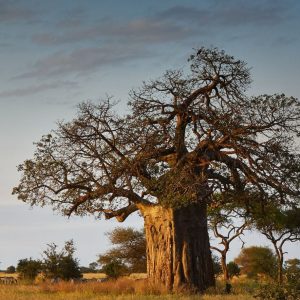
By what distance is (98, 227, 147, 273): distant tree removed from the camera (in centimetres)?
5597

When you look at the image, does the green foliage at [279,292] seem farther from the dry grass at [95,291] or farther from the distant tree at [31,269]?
the distant tree at [31,269]

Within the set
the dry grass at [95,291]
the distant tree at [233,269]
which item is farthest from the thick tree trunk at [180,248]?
the distant tree at [233,269]

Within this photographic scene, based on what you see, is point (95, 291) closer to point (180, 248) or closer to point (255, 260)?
point (180, 248)

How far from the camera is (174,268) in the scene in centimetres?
2769

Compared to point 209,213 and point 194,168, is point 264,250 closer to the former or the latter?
point 209,213

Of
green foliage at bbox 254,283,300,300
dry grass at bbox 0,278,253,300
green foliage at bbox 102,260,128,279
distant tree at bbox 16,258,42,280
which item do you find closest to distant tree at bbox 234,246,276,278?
green foliage at bbox 102,260,128,279

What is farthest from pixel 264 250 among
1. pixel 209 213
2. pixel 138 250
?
pixel 209 213

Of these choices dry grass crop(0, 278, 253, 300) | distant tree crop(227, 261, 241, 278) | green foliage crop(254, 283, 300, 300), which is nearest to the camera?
green foliage crop(254, 283, 300, 300)

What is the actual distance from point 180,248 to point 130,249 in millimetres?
28956

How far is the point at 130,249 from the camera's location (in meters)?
56.2

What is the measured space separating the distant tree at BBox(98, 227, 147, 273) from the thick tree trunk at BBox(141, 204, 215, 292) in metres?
27.5

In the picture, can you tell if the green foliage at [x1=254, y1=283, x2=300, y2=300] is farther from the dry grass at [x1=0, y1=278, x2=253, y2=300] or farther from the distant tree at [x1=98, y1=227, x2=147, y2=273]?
the distant tree at [x1=98, y1=227, x2=147, y2=273]

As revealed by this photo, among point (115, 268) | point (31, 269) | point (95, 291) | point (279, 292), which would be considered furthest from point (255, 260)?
point (279, 292)

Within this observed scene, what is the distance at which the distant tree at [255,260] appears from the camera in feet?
193
